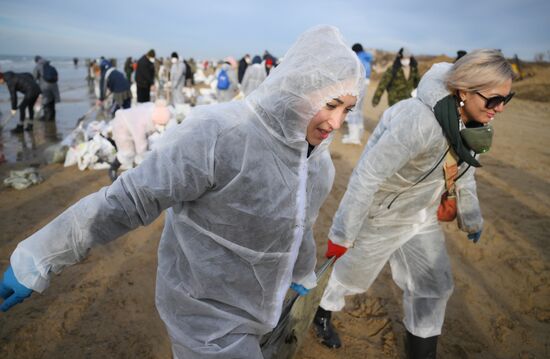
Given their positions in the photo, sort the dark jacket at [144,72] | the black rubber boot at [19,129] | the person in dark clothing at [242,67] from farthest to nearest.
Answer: the person in dark clothing at [242,67], the dark jacket at [144,72], the black rubber boot at [19,129]

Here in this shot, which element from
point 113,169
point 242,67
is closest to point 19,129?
point 113,169

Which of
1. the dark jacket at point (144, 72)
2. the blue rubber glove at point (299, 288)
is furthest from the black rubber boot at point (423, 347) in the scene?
the dark jacket at point (144, 72)

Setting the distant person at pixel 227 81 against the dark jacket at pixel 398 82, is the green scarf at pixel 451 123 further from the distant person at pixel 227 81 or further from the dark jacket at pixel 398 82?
the distant person at pixel 227 81

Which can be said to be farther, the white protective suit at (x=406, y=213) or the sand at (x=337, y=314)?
the sand at (x=337, y=314)

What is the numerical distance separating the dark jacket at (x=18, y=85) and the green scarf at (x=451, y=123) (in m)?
9.34

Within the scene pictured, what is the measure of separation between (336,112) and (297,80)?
8.2 inches

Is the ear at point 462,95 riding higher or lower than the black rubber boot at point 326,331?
higher

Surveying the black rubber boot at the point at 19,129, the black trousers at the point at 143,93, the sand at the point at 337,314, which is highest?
the black trousers at the point at 143,93

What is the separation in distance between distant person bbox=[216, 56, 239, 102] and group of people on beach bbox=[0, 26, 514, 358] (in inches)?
Answer: 306

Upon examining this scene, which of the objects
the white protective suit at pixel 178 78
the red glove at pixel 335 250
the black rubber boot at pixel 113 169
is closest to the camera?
the red glove at pixel 335 250

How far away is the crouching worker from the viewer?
4898 mm

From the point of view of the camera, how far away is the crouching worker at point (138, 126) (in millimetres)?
4898

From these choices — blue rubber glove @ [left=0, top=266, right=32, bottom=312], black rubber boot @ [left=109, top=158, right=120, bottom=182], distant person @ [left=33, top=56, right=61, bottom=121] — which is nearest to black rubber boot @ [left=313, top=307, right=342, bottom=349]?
blue rubber glove @ [left=0, top=266, right=32, bottom=312]

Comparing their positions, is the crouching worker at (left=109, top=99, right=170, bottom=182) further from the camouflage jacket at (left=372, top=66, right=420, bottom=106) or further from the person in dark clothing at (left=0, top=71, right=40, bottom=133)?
the camouflage jacket at (left=372, top=66, right=420, bottom=106)
